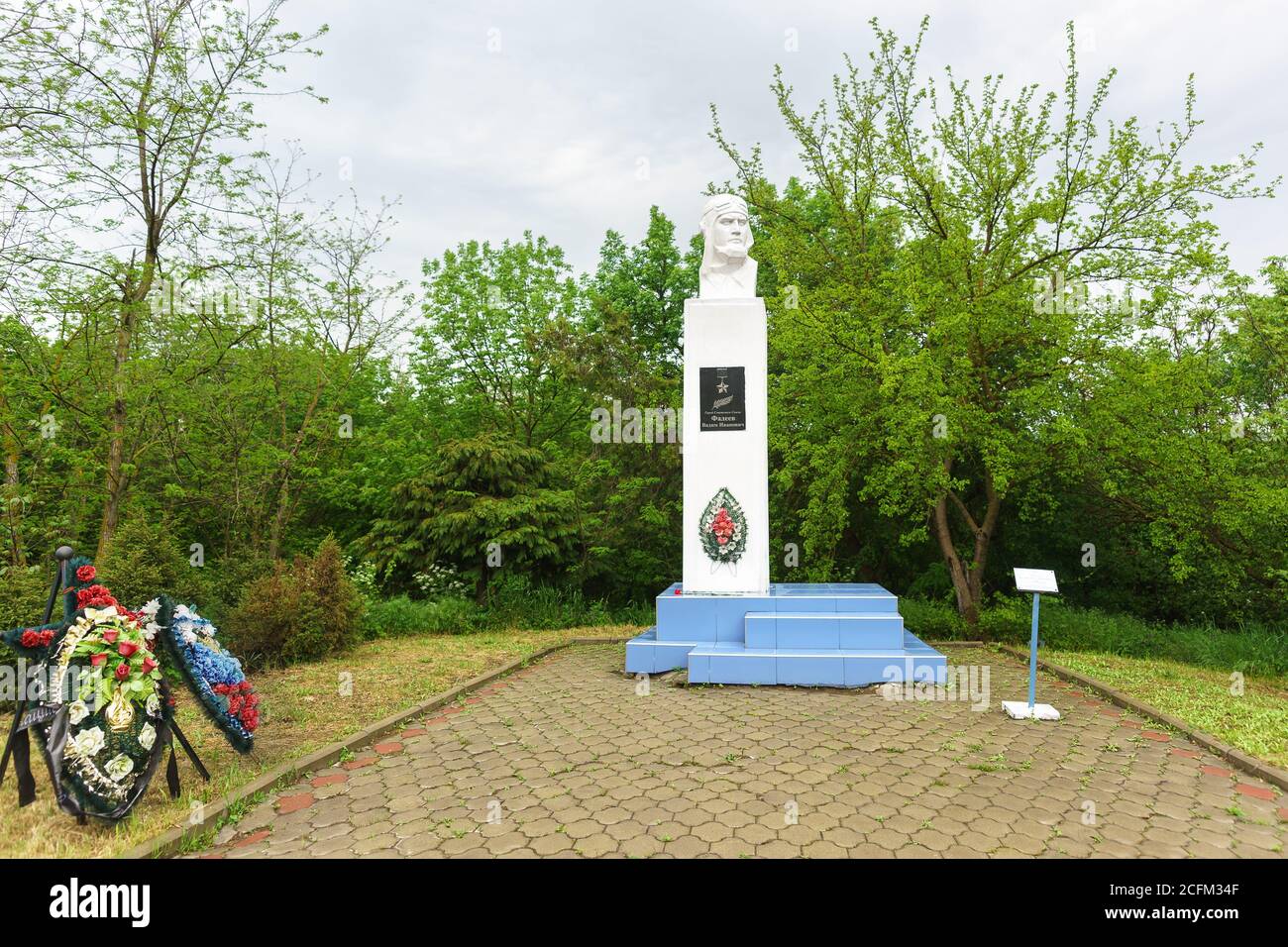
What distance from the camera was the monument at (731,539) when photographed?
7555 millimetres

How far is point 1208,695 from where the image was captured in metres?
6.81

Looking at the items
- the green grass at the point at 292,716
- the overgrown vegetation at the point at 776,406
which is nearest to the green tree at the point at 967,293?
the overgrown vegetation at the point at 776,406

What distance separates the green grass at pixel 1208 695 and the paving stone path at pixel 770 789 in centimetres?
41

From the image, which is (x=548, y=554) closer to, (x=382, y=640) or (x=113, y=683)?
(x=382, y=640)

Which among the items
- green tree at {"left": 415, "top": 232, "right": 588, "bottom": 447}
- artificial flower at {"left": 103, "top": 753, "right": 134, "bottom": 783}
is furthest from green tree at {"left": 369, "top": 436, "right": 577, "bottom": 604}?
artificial flower at {"left": 103, "top": 753, "right": 134, "bottom": 783}

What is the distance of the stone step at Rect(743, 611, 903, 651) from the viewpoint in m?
7.51

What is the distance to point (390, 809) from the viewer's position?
399 cm

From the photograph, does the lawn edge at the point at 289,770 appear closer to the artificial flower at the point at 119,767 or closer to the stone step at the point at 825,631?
the artificial flower at the point at 119,767

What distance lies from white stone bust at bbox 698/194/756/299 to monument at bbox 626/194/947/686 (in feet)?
0.04

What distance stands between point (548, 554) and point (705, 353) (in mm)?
5327

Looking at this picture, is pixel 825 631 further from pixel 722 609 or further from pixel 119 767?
pixel 119 767

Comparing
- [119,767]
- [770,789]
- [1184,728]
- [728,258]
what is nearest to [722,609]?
[770,789]

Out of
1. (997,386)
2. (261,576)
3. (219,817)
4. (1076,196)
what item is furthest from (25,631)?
(1076,196)

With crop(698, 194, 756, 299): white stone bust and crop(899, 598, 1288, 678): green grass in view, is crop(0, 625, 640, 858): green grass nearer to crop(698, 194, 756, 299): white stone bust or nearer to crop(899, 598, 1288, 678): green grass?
crop(899, 598, 1288, 678): green grass
